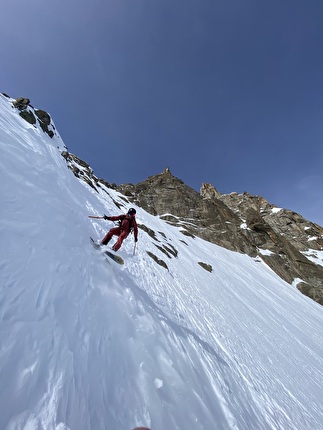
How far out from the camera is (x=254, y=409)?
7.75m

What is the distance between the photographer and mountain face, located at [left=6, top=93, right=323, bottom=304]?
2255 inches

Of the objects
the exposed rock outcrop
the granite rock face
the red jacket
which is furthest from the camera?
the granite rock face

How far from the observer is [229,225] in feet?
250

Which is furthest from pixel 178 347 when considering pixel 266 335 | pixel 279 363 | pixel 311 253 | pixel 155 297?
pixel 311 253

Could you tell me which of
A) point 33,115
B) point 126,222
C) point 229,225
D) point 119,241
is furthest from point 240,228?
point 119,241

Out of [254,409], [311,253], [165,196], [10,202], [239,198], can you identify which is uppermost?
[239,198]

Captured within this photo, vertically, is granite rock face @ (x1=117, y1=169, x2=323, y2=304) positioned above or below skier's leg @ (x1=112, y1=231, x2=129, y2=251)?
above

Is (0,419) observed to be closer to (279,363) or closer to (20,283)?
(20,283)

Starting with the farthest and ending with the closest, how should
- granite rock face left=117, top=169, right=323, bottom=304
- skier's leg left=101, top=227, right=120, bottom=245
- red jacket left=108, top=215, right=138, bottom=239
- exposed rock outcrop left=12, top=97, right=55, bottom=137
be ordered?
granite rock face left=117, top=169, right=323, bottom=304
exposed rock outcrop left=12, top=97, right=55, bottom=137
red jacket left=108, top=215, right=138, bottom=239
skier's leg left=101, top=227, right=120, bottom=245

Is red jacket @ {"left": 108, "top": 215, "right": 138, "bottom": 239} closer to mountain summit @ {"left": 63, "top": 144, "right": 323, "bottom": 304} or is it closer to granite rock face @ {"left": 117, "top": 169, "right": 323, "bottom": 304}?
mountain summit @ {"left": 63, "top": 144, "right": 323, "bottom": 304}

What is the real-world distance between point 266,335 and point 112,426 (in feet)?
53.3

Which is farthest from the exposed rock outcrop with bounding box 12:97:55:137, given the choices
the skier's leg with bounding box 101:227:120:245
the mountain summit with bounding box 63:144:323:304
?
the skier's leg with bounding box 101:227:120:245

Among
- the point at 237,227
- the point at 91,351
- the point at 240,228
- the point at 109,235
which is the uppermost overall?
the point at 240,228

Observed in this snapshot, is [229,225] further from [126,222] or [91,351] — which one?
[91,351]
